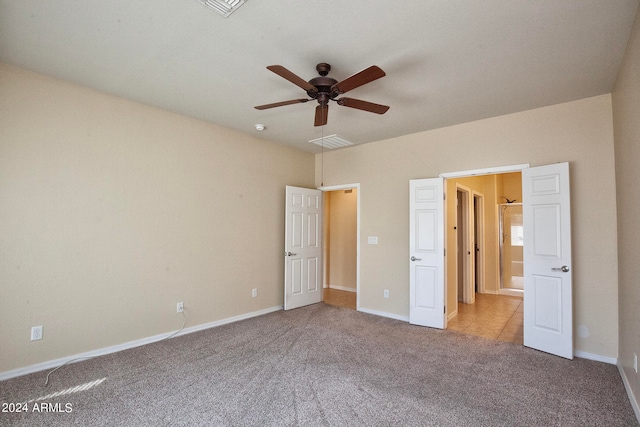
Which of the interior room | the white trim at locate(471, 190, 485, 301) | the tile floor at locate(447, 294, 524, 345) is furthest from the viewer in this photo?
the white trim at locate(471, 190, 485, 301)

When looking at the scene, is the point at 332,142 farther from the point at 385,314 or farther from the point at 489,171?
the point at 385,314

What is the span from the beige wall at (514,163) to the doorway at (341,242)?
153cm

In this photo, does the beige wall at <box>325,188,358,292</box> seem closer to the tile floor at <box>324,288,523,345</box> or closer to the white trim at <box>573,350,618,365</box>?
the tile floor at <box>324,288,523,345</box>

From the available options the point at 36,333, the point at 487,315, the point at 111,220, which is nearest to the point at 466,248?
the point at 487,315

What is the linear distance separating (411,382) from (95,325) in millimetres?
3166

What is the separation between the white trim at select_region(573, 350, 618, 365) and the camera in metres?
3.06

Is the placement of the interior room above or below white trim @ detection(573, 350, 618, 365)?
above

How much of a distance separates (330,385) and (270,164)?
135 inches

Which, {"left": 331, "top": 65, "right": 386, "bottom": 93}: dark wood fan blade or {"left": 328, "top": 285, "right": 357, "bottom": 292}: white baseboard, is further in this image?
{"left": 328, "top": 285, "right": 357, "bottom": 292}: white baseboard

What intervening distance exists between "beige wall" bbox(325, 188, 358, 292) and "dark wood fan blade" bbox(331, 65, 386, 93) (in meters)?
4.26

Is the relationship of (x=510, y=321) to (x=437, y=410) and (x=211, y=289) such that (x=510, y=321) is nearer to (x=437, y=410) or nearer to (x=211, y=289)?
(x=437, y=410)

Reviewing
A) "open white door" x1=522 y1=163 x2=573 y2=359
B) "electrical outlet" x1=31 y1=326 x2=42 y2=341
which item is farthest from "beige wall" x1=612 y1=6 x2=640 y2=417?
"electrical outlet" x1=31 y1=326 x2=42 y2=341

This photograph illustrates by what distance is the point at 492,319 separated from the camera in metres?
4.62

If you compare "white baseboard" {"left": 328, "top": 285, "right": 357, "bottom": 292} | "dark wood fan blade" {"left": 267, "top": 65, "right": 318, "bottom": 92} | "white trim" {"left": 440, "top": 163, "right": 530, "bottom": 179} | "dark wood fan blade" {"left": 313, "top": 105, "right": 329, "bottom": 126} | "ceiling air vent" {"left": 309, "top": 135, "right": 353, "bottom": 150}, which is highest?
"ceiling air vent" {"left": 309, "top": 135, "right": 353, "bottom": 150}
